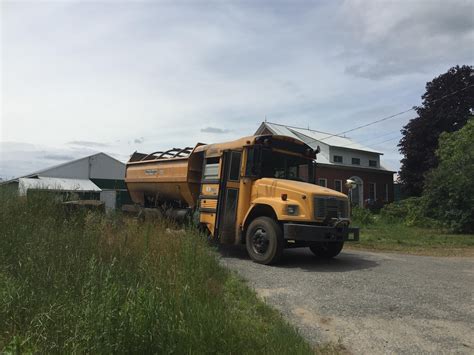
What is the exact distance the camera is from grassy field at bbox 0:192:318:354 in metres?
4.19

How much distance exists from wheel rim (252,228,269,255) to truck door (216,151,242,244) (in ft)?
2.64

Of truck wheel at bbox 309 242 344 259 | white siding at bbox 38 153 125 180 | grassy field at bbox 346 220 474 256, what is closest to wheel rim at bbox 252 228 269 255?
truck wheel at bbox 309 242 344 259

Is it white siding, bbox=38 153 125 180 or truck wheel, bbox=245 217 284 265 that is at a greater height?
white siding, bbox=38 153 125 180

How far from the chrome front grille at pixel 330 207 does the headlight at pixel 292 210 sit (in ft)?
1.39

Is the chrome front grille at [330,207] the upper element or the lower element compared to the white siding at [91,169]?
lower

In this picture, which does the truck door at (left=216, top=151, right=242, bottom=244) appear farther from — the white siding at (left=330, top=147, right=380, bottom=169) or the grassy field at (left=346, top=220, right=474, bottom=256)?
the white siding at (left=330, top=147, right=380, bottom=169)

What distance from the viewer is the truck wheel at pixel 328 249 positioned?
11.2 metres

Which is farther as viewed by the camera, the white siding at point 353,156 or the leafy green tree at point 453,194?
the white siding at point 353,156

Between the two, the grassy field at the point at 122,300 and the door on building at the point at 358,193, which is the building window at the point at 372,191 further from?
the grassy field at the point at 122,300

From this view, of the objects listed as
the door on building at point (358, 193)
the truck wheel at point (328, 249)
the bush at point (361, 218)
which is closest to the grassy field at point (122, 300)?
the truck wheel at point (328, 249)

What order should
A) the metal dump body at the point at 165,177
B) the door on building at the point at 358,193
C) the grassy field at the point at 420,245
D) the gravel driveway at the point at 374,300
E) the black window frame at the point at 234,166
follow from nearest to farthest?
the gravel driveway at the point at 374,300 < the black window frame at the point at 234,166 < the metal dump body at the point at 165,177 < the grassy field at the point at 420,245 < the door on building at the point at 358,193

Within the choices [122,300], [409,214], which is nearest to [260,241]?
[122,300]

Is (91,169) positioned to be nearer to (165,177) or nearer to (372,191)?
(372,191)

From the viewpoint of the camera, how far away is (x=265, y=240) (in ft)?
32.9
